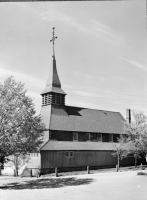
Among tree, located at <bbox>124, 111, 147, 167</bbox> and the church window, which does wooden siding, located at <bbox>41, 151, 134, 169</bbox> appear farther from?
tree, located at <bbox>124, 111, 147, 167</bbox>

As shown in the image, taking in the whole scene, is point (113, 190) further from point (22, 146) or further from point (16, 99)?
point (16, 99)

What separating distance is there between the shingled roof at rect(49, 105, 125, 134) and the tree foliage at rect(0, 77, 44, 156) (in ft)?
53.4

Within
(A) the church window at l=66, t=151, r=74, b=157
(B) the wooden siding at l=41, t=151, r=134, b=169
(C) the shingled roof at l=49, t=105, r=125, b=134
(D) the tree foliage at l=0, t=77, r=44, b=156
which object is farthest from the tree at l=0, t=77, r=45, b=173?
(C) the shingled roof at l=49, t=105, r=125, b=134

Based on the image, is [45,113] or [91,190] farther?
[45,113]

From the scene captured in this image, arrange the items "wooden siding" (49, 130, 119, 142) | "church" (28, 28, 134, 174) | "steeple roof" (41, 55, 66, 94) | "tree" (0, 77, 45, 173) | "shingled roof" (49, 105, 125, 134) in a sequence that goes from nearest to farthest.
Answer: "tree" (0, 77, 45, 173)
"church" (28, 28, 134, 174)
"wooden siding" (49, 130, 119, 142)
"shingled roof" (49, 105, 125, 134)
"steeple roof" (41, 55, 66, 94)

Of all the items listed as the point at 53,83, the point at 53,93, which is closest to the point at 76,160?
the point at 53,93

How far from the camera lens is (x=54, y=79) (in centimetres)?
4559

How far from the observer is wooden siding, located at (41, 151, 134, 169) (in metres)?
36.3

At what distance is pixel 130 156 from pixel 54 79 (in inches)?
A: 729

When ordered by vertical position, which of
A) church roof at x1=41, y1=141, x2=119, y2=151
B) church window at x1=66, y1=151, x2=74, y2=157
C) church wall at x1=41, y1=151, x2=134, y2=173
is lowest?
church wall at x1=41, y1=151, x2=134, y2=173

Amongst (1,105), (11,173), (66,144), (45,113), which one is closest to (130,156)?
(66,144)

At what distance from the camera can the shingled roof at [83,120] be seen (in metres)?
42.4

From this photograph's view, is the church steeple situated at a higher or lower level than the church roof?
higher

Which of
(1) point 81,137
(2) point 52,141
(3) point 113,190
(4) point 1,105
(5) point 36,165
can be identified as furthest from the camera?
(1) point 81,137
